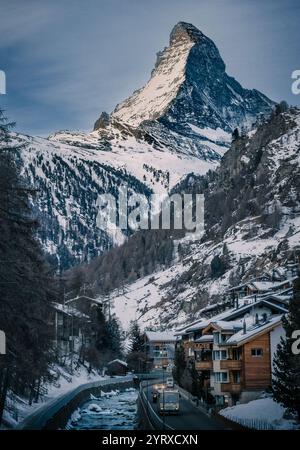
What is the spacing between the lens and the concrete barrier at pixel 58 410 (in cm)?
3017

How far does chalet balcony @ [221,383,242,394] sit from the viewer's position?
49.0m

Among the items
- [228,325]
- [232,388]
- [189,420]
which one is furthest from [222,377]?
[189,420]

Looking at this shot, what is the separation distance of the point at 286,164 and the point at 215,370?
14824 cm

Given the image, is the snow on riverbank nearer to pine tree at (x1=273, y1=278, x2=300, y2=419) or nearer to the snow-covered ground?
pine tree at (x1=273, y1=278, x2=300, y2=419)

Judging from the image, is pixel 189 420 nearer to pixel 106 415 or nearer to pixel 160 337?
pixel 106 415

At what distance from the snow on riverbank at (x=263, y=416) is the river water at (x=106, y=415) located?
5190 mm

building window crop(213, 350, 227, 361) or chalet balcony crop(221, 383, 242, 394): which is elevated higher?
building window crop(213, 350, 227, 361)

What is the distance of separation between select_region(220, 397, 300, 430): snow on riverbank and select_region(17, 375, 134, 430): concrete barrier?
8017mm

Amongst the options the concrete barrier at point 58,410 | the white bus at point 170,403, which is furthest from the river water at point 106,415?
the white bus at point 170,403

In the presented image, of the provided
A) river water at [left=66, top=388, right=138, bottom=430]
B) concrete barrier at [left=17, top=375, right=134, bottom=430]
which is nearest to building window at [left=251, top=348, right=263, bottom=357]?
river water at [left=66, top=388, right=138, bottom=430]

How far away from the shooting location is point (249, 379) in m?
48.1

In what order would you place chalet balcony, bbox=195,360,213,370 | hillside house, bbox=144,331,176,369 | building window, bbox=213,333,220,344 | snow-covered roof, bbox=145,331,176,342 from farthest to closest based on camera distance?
1. hillside house, bbox=144,331,176,369
2. snow-covered roof, bbox=145,331,176,342
3. chalet balcony, bbox=195,360,213,370
4. building window, bbox=213,333,220,344

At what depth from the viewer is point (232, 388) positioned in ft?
163
